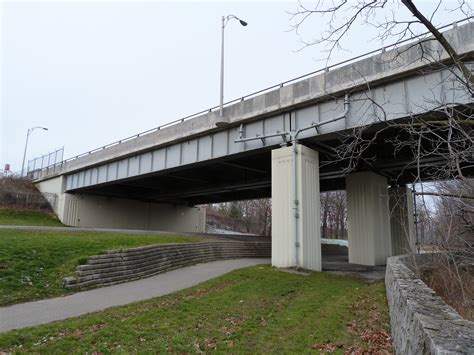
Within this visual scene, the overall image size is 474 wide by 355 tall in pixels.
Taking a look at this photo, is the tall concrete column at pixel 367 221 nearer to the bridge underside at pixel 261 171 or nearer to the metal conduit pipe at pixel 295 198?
the bridge underside at pixel 261 171

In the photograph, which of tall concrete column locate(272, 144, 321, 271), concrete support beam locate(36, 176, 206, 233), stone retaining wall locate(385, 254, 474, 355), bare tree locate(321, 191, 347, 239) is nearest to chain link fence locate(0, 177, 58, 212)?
concrete support beam locate(36, 176, 206, 233)

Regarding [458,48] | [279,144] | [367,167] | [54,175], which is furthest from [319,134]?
[54,175]

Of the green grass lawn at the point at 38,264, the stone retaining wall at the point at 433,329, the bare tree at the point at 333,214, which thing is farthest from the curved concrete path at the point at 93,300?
the bare tree at the point at 333,214

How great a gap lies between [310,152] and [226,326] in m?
11.9

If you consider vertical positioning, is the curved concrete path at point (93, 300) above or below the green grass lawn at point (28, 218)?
below

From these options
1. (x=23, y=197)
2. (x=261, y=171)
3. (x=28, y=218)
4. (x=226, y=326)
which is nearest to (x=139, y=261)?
(x=226, y=326)

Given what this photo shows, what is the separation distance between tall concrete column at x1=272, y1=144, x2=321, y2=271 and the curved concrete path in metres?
3.74

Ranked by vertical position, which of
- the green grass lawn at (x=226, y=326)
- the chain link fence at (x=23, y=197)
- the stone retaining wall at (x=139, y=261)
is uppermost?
the chain link fence at (x=23, y=197)

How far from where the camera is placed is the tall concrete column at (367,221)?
2234 centimetres

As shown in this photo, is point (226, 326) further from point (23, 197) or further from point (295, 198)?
point (23, 197)

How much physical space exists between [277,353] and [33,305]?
5921mm

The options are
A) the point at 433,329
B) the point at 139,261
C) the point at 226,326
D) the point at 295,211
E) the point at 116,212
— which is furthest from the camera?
the point at 116,212

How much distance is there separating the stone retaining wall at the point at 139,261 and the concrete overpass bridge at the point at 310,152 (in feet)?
13.6

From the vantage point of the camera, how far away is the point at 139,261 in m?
14.0
